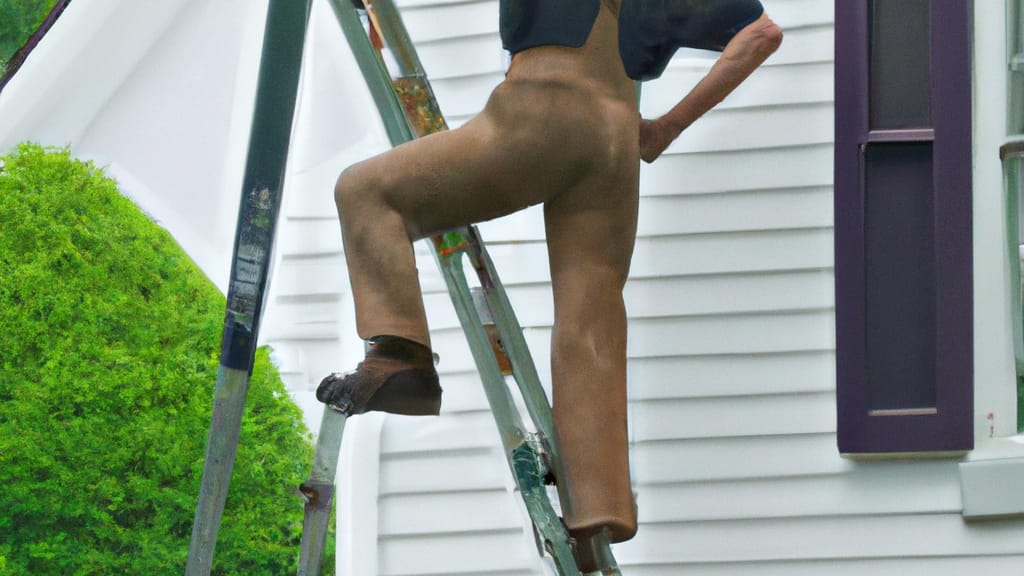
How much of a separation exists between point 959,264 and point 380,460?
1107 mm

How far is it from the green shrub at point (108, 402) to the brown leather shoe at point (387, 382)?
2.98 metres

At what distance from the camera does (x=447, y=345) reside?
2643mm

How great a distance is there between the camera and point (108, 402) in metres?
4.82

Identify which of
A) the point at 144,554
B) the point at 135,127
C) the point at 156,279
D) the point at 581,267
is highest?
the point at 135,127

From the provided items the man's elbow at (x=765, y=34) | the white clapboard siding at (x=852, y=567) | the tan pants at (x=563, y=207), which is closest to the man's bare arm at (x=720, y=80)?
the man's elbow at (x=765, y=34)

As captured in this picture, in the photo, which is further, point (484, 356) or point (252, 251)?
point (484, 356)

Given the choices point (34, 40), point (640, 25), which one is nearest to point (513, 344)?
point (640, 25)

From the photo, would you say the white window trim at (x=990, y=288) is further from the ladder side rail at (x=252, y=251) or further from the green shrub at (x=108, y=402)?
the green shrub at (x=108, y=402)

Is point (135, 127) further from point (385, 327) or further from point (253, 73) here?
point (385, 327)

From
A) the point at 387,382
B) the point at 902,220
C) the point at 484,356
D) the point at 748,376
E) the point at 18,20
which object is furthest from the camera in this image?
the point at 18,20

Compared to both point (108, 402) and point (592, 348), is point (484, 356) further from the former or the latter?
point (108, 402)

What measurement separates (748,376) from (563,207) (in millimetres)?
708

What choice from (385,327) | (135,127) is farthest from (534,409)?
(135,127)

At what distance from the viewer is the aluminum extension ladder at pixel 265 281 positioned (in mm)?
1819
